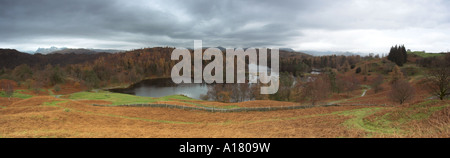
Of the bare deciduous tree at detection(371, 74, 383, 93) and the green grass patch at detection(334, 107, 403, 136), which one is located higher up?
the green grass patch at detection(334, 107, 403, 136)

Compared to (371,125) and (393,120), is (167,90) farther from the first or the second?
(393,120)

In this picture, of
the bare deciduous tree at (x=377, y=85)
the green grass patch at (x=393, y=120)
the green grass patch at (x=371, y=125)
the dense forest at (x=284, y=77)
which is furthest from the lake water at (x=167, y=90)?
the green grass patch at (x=393, y=120)

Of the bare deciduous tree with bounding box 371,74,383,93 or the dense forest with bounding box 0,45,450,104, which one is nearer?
the dense forest with bounding box 0,45,450,104

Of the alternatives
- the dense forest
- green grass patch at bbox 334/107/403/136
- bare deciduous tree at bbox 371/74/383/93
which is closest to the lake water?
the dense forest

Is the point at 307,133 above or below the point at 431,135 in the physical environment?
below

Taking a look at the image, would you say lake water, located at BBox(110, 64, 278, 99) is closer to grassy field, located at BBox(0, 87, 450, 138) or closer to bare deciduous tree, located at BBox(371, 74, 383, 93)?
grassy field, located at BBox(0, 87, 450, 138)

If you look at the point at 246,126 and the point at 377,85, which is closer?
the point at 246,126

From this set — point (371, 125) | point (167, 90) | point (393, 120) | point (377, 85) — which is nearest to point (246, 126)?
point (371, 125)

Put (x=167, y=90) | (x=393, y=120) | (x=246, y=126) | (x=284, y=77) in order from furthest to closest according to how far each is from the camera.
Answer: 1. (x=167, y=90)
2. (x=284, y=77)
3. (x=246, y=126)
4. (x=393, y=120)

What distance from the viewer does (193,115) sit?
21.6 meters

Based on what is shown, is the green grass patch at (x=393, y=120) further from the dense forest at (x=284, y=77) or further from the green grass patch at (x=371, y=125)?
the dense forest at (x=284, y=77)
